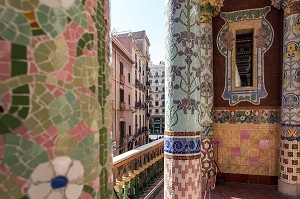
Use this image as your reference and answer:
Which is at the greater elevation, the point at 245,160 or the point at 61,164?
the point at 61,164

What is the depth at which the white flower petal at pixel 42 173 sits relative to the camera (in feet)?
1.90

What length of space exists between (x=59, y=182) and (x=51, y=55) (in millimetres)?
383

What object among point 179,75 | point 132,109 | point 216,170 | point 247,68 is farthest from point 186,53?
point 132,109

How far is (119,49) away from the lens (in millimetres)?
18734

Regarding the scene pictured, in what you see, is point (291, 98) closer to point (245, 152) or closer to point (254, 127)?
point (254, 127)

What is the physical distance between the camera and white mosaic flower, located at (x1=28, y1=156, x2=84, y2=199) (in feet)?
1.91

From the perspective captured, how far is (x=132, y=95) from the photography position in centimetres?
2445

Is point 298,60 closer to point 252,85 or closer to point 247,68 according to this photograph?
point 252,85

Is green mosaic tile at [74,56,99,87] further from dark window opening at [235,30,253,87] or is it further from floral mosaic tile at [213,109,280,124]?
dark window opening at [235,30,253,87]

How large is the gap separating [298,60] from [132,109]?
784 inches

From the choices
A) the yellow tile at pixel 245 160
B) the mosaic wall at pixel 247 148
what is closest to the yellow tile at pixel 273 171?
the mosaic wall at pixel 247 148

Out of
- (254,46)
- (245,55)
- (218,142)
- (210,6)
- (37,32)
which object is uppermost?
(210,6)

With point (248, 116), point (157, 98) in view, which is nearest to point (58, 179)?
point (248, 116)

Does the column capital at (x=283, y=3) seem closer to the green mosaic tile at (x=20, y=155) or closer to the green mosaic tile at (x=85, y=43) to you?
the green mosaic tile at (x=85, y=43)
